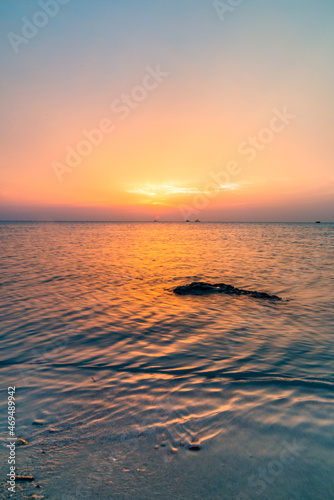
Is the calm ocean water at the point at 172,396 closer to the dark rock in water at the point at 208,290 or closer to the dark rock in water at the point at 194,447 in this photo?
the dark rock in water at the point at 194,447

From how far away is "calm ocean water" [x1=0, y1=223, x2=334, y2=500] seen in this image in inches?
132

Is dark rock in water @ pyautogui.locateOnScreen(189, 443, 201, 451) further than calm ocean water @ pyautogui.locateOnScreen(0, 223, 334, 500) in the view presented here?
Yes

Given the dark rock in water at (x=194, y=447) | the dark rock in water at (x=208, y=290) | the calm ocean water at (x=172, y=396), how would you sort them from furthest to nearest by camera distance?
the dark rock in water at (x=208, y=290), the dark rock in water at (x=194, y=447), the calm ocean water at (x=172, y=396)

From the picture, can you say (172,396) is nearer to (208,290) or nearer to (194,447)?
(194,447)

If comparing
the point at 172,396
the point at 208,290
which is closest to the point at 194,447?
the point at 172,396

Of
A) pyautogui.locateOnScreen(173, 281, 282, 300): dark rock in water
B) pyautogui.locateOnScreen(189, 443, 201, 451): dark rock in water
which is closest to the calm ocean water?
pyautogui.locateOnScreen(189, 443, 201, 451): dark rock in water

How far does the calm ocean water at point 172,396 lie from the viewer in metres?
3.36

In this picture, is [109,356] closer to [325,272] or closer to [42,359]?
[42,359]

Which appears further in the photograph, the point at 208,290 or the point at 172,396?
the point at 208,290

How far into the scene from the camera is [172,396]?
521 cm

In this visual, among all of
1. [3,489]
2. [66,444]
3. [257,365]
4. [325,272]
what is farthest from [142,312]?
[325,272]

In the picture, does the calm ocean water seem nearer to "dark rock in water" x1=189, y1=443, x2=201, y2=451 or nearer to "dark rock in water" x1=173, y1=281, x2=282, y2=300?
"dark rock in water" x1=189, y1=443, x2=201, y2=451

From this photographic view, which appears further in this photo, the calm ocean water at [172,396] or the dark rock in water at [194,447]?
the dark rock in water at [194,447]

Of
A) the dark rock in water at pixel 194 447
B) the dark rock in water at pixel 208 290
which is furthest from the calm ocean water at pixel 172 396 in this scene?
the dark rock in water at pixel 208 290
